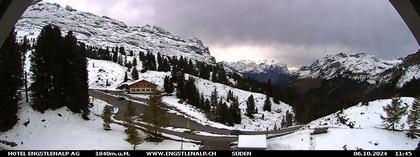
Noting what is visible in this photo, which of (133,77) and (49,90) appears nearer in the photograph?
(49,90)

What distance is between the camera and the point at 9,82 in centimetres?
4166

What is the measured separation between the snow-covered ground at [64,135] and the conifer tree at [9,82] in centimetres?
104

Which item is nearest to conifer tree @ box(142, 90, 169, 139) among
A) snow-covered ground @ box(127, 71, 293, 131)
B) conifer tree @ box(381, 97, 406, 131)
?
conifer tree @ box(381, 97, 406, 131)

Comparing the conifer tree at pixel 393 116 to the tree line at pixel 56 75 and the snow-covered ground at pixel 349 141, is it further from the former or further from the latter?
the tree line at pixel 56 75

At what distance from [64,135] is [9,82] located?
22.2ft

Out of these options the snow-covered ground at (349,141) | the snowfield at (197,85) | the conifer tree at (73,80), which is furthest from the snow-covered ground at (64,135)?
the snowfield at (197,85)

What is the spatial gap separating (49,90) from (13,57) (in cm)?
504

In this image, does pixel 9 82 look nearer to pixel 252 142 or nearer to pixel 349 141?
pixel 252 142

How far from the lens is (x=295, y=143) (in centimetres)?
4528

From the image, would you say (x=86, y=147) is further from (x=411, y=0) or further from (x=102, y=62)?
(x=102, y=62)

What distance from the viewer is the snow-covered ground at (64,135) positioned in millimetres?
40562

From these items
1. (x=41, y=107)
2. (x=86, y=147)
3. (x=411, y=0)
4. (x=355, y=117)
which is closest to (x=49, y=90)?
(x=41, y=107)

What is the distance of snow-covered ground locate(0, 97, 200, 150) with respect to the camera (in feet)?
133

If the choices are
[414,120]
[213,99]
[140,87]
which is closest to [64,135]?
[414,120]
